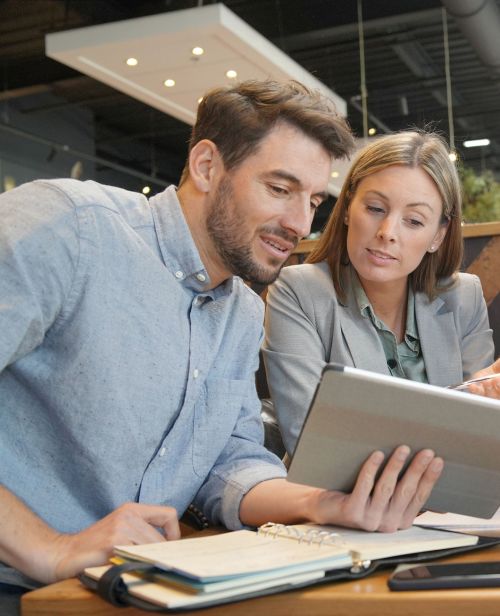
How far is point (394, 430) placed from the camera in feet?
3.25

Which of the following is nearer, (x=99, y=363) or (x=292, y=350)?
(x=99, y=363)

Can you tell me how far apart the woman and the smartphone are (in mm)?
1015

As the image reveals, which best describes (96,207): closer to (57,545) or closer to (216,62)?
(57,545)

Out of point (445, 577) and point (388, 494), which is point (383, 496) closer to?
point (388, 494)

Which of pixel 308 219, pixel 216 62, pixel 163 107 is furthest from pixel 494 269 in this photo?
pixel 163 107

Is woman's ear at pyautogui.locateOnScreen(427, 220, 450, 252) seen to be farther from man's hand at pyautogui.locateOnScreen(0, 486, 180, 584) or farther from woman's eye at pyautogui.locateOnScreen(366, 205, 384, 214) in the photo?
man's hand at pyautogui.locateOnScreen(0, 486, 180, 584)

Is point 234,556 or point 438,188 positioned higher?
point 438,188

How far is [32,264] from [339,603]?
63 cm

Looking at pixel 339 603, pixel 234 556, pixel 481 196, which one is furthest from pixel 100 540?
pixel 481 196

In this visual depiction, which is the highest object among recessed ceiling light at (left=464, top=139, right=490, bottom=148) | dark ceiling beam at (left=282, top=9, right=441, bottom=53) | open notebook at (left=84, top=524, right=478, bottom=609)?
dark ceiling beam at (left=282, top=9, right=441, bottom=53)

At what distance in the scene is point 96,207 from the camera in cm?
130

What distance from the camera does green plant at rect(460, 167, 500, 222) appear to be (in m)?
4.98

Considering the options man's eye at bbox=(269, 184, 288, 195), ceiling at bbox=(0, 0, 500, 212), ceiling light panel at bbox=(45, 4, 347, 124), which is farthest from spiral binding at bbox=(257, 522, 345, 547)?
ceiling at bbox=(0, 0, 500, 212)


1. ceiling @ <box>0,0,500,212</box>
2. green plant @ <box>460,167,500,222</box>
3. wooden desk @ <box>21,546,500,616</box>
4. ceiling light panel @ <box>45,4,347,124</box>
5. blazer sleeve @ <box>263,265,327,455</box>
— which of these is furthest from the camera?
ceiling @ <box>0,0,500,212</box>
